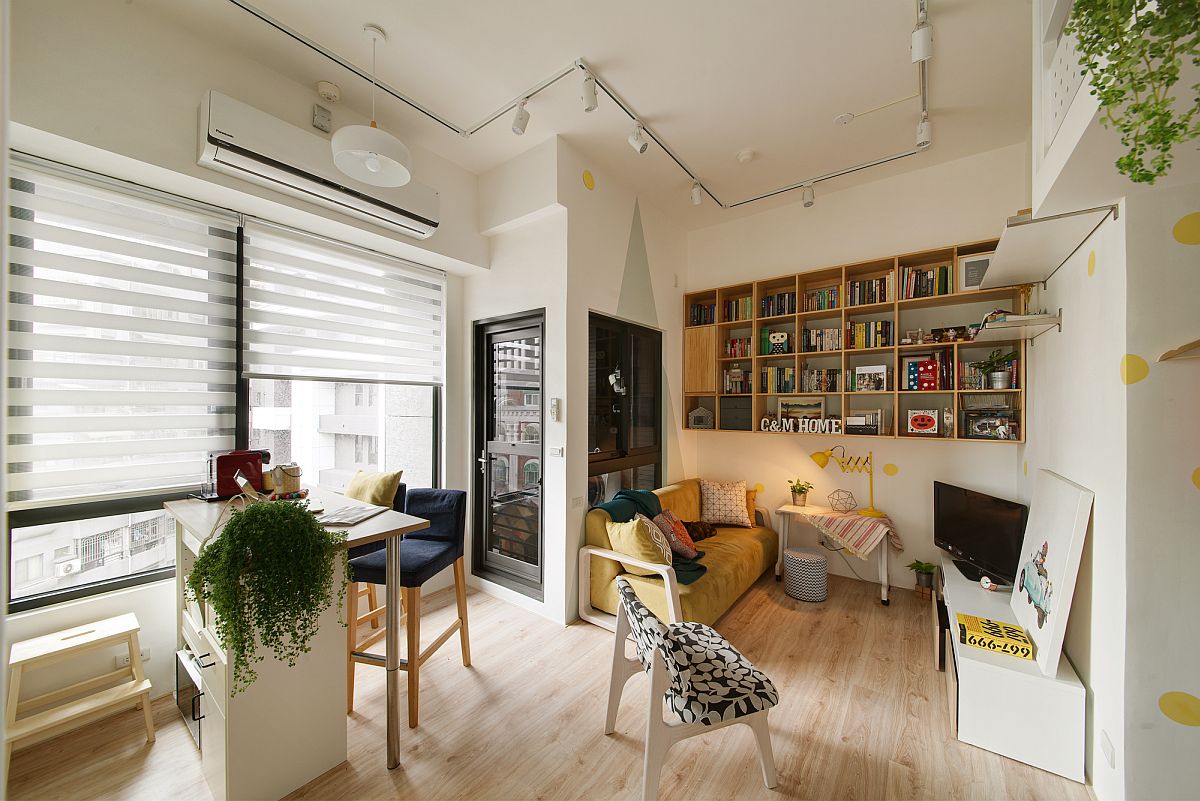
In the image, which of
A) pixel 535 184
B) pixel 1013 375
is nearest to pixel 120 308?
pixel 535 184

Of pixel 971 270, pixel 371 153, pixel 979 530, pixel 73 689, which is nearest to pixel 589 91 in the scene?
pixel 371 153

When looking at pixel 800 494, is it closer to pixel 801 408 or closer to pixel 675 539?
pixel 801 408

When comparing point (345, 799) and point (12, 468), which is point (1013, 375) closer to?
point (345, 799)

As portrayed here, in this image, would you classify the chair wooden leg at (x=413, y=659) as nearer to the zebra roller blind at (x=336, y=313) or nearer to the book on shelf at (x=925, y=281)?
the zebra roller blind at (x=336, y=313)

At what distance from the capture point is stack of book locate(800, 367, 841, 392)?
153 inches

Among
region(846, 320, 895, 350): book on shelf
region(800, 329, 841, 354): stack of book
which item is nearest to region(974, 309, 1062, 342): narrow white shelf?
region(846, 320, 895, 350): book on shelf

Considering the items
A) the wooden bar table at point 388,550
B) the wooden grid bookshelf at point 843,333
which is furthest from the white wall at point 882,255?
the wooden bar table at point 388,550

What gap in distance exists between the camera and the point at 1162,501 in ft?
5.42

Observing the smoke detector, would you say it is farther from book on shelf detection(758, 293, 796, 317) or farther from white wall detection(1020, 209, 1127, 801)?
white wall detection(1020, 209, 1127, 801)

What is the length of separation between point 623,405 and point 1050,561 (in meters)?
2.57

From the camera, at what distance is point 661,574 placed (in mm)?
2891

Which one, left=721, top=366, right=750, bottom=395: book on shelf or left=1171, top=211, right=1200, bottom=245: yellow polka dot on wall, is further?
left=721, top=366, right=750, bottom=395: book on shelf

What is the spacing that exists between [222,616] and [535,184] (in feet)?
9.18

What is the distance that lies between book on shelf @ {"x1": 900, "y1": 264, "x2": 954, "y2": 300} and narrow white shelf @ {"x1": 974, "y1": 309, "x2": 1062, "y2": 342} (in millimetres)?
630
